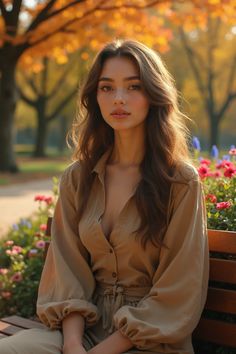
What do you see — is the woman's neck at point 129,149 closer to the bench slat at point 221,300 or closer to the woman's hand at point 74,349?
the bench slat at point 221,300

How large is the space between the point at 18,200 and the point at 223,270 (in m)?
8.94

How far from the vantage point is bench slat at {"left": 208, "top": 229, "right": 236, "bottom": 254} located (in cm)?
271

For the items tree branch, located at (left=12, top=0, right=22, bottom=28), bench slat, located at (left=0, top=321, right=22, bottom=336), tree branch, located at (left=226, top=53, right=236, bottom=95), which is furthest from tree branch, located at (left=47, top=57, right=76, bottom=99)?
bench slat, located at (left=0, top=321, right=22, bottom=336)

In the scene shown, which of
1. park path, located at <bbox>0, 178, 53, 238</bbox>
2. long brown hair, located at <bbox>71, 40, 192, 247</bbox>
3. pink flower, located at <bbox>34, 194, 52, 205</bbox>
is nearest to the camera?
long brown hair, located at <bbox>71, 40, 192, 247</bbox>

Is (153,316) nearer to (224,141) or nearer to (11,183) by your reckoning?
(11,183)

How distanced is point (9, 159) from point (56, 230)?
14460mm

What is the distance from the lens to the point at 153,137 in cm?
272

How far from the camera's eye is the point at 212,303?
2756 mm

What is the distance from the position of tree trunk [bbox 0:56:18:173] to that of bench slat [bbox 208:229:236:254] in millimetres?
13777

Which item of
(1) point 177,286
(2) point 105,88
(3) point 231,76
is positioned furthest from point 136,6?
(3) point 231,76

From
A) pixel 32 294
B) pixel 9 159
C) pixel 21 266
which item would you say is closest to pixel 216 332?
pixel 32 294

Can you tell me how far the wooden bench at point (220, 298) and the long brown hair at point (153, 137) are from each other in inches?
13.2

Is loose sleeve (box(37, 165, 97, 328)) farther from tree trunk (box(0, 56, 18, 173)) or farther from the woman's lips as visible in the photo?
tree trunk (box(0, 56, 18, 173))

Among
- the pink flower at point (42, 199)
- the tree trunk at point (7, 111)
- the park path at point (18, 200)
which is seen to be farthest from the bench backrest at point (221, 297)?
the tree trunk at point (7, 111)
